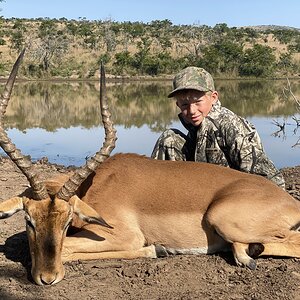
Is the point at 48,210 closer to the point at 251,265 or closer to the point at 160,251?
the point at 160,251

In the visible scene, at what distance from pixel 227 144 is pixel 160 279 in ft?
8.16

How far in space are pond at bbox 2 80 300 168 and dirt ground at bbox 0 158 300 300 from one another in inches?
369

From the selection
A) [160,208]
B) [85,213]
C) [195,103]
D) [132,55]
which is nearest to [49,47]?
[132,55]

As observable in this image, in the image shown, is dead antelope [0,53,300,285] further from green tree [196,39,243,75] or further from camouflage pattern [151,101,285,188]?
green tree [196,39,243,75]

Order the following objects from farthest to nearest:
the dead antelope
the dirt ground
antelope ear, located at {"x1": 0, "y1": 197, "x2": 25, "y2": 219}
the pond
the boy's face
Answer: the pond, the boy's face, the dead antelope, antelope ear, located at {"x1": 0, "y1": 197, "x2": 25, "y2": 219}, the dirt ground

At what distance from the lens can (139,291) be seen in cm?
523

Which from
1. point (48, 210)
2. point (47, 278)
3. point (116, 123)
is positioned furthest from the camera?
point (116, 123)

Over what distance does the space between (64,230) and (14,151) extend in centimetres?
91

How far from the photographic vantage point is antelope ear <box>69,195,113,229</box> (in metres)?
5.54

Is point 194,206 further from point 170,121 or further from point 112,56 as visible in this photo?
point 112,56

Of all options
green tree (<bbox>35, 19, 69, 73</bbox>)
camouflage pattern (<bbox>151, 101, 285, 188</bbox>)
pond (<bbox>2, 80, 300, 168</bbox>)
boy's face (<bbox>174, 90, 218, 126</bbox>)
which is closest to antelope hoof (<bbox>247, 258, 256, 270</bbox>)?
camouflage pattern (<bbox>151, 101, 285, 188</bbox>)

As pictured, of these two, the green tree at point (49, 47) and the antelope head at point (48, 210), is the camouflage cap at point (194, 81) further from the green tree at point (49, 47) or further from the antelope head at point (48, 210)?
the green tree at point (49, 47)

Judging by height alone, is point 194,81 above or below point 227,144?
above

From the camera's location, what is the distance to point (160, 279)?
5465mm
